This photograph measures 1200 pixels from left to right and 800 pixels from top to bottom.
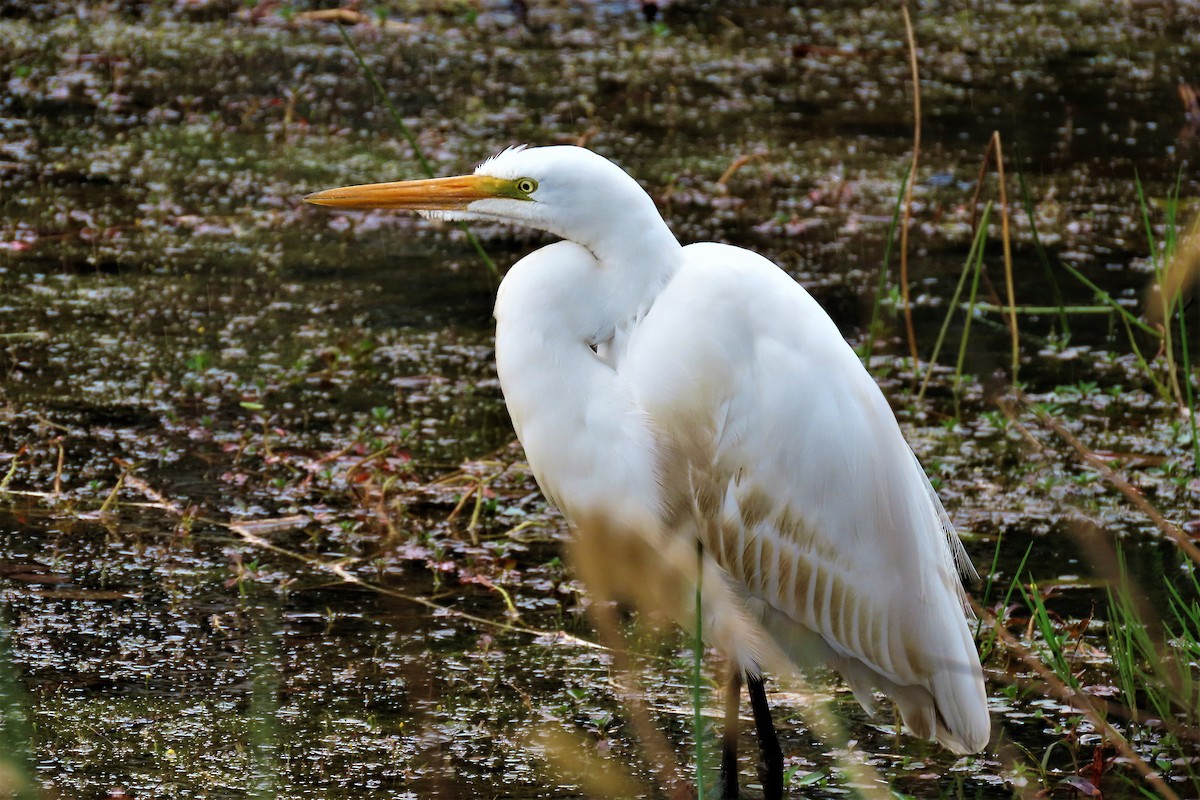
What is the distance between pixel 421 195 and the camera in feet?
8.63

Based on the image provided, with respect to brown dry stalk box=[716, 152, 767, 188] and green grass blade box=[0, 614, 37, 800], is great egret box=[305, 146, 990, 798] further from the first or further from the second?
brown dry stalk box=[716, 152, 767, 188]

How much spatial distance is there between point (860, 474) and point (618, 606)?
0.90m

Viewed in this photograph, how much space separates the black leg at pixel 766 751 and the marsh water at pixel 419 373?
0.08 m

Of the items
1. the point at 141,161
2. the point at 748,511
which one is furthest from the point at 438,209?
the point at 141,161

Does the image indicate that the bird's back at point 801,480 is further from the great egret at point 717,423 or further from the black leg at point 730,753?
the black leg at point 730,753

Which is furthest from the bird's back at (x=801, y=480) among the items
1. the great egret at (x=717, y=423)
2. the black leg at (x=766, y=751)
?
the black leg at (x=766, y=751)

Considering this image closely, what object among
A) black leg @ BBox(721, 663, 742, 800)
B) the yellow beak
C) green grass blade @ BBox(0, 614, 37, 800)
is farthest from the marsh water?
the yellow beak

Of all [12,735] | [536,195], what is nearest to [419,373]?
[536,195]

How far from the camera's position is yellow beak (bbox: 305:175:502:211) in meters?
2.60

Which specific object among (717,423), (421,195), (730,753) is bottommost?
(730,753)

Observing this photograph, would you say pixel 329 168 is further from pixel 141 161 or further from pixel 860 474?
pixel 860 474

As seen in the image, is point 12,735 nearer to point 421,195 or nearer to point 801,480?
point 421,195

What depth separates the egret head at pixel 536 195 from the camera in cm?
252

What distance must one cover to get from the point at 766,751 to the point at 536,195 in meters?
0.99
